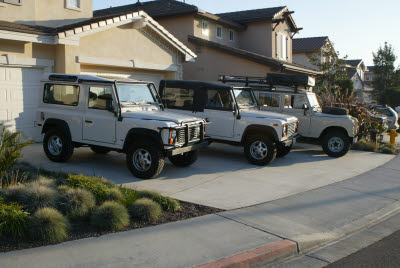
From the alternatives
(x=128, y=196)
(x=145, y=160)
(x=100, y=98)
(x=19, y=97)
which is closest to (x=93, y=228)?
(x=128, y=196)

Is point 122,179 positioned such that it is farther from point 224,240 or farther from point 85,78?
point 224,240

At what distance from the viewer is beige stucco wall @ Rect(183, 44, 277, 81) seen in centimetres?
2159

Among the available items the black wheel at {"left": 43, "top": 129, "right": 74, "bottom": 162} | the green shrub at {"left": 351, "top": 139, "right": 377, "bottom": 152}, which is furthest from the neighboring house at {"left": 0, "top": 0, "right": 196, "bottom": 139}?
the green shrub at {"left": 351, "top": 139, "right": 377, "bottom": 152}

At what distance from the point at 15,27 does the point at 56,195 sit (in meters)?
7.11

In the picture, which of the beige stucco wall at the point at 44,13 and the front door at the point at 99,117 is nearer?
the front door at the point at 99,117

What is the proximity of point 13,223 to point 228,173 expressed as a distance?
18.0 ft

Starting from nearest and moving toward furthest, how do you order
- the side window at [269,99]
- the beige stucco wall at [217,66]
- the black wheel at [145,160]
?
the black wheel at [145,160] < the side window at [269,99] < the beige stucco wall at [217,66]

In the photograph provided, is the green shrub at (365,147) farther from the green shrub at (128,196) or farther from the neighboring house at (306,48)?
the neighboring house at (306,48)

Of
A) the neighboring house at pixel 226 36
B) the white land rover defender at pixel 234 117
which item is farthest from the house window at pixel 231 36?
the white land rover defender at pixel 234 117

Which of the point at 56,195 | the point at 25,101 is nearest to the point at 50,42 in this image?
the point at 25,101

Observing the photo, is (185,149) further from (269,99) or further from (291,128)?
(269,99)

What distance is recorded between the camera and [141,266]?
15.3 feet

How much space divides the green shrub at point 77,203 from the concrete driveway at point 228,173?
179 cm

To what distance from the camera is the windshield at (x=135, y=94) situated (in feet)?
30.3
